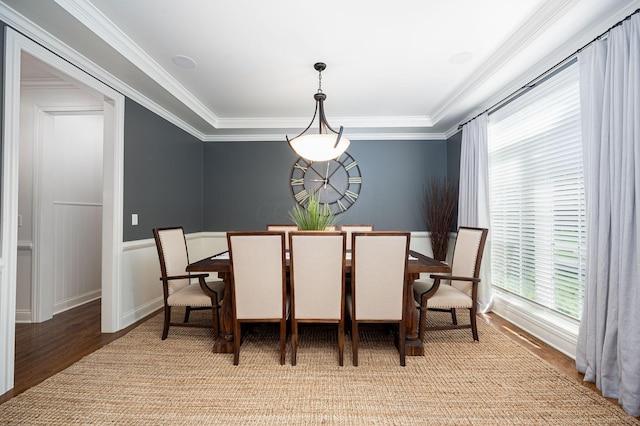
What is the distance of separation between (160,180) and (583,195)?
4.16 meters

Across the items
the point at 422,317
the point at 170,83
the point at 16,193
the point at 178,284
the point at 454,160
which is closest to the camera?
the point at 16,193

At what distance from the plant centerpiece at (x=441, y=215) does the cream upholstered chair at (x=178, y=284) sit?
10.3 ft

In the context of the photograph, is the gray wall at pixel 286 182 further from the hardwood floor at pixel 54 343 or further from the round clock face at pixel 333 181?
the hardwood floor at pixel 54 343

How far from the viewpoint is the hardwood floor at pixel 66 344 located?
86.4 inches

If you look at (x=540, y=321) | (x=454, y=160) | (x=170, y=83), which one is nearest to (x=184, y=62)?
(x=170, y=83)

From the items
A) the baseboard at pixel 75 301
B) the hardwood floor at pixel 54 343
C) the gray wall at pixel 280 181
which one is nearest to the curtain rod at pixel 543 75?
the gray wall at pixel 280 181

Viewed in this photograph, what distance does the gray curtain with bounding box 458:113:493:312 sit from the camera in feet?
11.8

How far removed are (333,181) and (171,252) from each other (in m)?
2.66

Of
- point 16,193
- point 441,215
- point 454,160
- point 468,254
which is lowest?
point 468,254

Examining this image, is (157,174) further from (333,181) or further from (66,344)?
(333,181)

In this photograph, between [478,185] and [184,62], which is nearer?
[184,62]

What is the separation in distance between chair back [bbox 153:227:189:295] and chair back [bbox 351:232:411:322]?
169 centimetres

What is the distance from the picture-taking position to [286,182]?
4965mm

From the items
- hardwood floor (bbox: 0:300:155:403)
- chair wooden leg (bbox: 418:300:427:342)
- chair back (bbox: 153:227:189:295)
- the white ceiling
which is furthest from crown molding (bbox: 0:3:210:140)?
chair wooden leg (bbox: 418:300:427:342)
